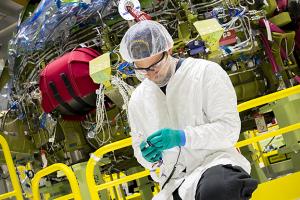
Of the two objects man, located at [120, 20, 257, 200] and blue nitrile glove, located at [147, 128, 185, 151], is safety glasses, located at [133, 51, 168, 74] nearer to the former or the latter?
man, located at [120, 20, 257, 200]

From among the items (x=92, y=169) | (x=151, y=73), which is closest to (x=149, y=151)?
(x=151, y=73)

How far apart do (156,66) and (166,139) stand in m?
0.41

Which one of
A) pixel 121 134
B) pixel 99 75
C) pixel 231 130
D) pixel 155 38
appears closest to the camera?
pixel 231 130

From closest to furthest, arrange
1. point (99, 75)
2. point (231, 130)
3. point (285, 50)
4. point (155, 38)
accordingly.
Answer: point (231, 130) < point (155, 38) < point (99, 75) < point (285, 50)

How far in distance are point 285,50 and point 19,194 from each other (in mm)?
2849

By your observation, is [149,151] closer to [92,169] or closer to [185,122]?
[185,122]

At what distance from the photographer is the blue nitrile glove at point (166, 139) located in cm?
184

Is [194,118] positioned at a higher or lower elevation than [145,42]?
lower

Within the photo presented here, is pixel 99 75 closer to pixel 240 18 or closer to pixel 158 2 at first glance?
pixel 158 2

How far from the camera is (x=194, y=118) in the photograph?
201 cm

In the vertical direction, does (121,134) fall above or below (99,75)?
below

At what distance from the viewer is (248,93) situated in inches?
171

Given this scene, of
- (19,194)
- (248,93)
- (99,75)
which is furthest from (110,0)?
(19,194)

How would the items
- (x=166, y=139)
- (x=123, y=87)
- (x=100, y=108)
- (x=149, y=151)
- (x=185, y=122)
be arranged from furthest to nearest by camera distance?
(x=100, y=108)
(x=123, y=87)
(x=185, y=122)
(x=149, y=151)
(x=166, y=139)
